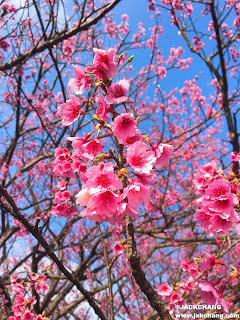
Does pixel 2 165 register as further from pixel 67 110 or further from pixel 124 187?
pixel 124 187

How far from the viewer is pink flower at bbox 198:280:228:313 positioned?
1486 mm

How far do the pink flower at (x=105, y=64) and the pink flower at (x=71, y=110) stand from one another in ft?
0.70

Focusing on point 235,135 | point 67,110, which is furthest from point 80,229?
point 67,110

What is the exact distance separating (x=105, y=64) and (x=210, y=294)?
1566 millimetres

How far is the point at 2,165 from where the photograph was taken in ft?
20.4

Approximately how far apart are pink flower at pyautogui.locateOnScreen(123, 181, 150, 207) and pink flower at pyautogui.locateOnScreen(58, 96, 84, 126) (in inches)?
24.3

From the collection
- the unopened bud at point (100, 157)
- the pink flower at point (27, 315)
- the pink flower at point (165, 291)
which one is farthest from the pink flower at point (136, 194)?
the pink flower at point (165, 291)

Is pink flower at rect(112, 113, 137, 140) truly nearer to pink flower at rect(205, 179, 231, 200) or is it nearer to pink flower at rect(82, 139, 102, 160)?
pink flower at rect(82, 139, 102, 160)

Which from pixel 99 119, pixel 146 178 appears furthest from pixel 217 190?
pixel 99 119

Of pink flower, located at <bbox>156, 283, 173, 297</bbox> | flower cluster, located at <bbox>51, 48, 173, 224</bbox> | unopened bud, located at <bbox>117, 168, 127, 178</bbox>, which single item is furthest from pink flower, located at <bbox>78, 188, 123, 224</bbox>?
pink flower, located at <bbox>156, 283, 173, 297</bbox>

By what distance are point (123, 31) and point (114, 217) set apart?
31.7 ft

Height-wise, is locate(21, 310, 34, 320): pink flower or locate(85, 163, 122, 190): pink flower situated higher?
locate(85, 163, 122, 190): pink flower

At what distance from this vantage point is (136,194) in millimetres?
1330

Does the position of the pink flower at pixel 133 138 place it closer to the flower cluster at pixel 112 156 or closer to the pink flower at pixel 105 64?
the flower cluster at pixel 112 156
